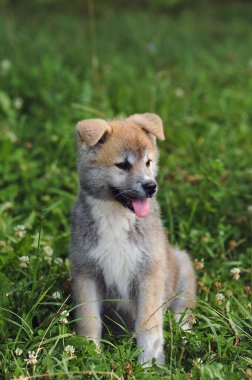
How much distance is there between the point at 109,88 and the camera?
26.8 ft

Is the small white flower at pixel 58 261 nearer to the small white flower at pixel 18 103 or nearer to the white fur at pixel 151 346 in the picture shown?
the white fur at pixel 151 346

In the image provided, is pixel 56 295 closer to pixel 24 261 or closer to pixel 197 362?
pixel 24 261

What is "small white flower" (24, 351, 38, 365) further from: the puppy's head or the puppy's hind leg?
the puppy's hind leg

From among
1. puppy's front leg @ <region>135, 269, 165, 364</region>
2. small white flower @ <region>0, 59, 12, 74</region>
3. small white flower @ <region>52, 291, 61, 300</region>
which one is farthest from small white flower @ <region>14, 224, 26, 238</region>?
small white flower @ <region>0, 59, 12, 74</region>

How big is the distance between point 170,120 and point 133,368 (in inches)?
167

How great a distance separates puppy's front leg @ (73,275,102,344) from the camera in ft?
13.8

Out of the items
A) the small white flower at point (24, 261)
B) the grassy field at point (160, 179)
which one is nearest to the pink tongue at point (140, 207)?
the grassy field at point (160, 179)

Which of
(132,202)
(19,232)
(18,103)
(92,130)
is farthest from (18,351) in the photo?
(18,103)

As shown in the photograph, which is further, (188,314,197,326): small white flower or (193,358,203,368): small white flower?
(188,314,197,326): small white flower

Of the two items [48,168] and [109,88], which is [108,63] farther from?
[48,168]

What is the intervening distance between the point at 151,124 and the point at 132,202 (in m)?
0.62

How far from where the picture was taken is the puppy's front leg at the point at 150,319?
4215mm

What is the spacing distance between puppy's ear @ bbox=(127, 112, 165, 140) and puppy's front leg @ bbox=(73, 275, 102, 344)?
3.68 feet

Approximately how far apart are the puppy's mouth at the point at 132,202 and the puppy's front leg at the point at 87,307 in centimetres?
57
